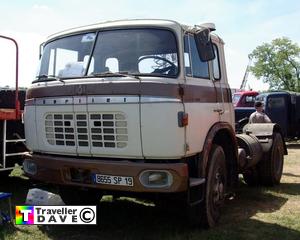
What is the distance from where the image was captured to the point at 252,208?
6.98 meters

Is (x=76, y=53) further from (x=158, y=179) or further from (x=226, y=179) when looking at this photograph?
→ (x=226, y=179)

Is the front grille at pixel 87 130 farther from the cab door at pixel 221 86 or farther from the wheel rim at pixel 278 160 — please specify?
the wheel rim at pixel 278 160

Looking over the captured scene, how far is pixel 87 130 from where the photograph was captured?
537 cm

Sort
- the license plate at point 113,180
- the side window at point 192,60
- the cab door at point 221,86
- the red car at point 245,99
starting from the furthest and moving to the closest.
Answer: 1. the red car at point 245,99
2. the cab door at point 221,86
3. the side window at point 192,60
4. the license plate at point 113,180

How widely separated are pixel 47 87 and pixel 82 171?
3.67 ft

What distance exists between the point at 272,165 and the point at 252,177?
1.41 ft

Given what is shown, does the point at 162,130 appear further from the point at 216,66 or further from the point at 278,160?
the point at 278,160

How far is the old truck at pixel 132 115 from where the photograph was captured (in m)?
5.00

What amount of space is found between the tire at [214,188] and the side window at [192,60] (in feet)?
3.23

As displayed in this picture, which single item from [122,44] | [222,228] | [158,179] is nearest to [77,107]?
[122,44]

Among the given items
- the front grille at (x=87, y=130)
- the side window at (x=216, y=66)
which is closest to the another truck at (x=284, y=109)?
the side window at (x=216, y=66)

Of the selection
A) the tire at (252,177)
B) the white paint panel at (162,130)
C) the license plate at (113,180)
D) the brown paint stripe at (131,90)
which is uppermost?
the brown paint stripe at (131,90)

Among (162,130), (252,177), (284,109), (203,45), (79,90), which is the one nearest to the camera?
(162,130)

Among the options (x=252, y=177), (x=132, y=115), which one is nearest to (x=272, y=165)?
(x=252, y=177)
